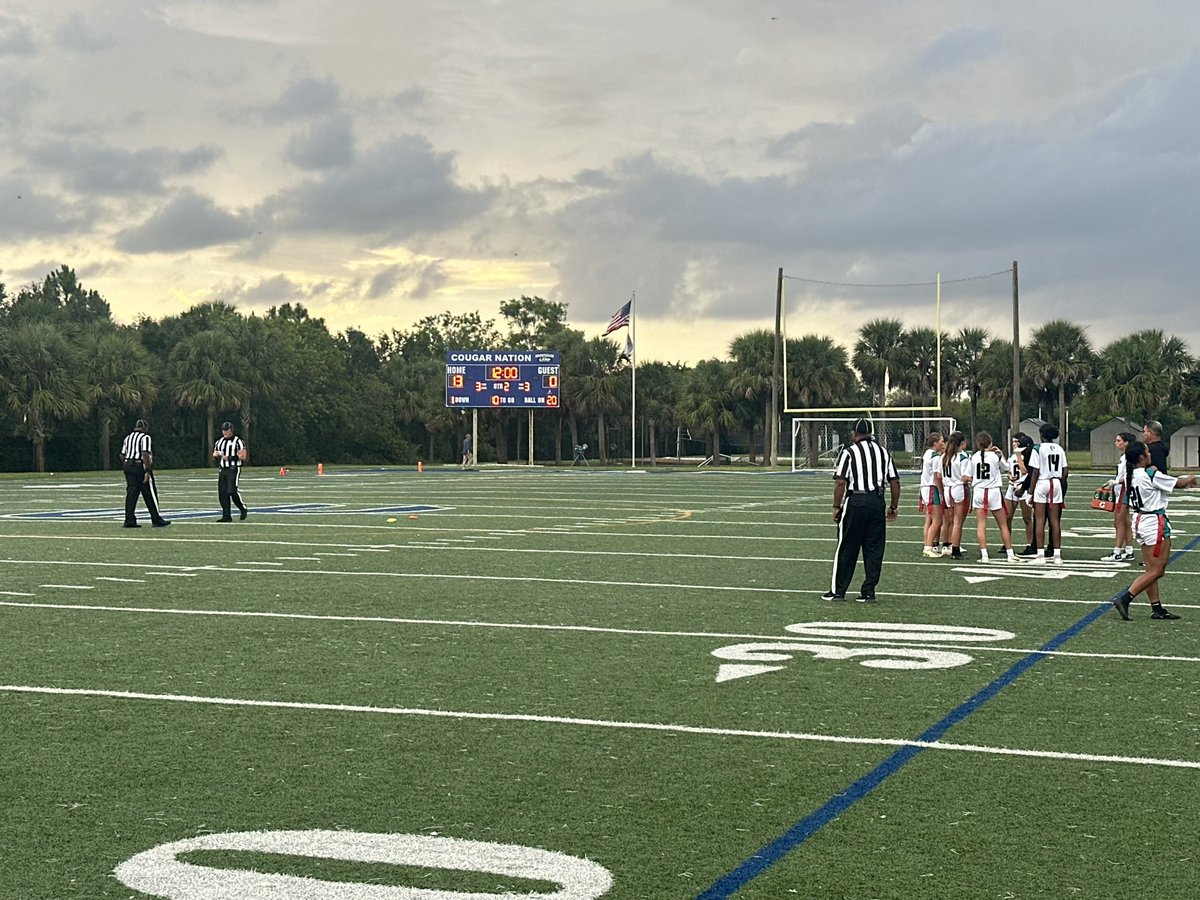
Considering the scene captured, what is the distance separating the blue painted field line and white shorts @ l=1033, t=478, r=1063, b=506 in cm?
780

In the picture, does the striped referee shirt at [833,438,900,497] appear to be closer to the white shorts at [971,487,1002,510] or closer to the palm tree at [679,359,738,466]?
the white shorts at [971,487,1002,510]

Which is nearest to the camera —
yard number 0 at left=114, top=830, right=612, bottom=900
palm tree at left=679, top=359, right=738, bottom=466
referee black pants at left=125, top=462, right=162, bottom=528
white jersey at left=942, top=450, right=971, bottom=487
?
yard number 0 at left=114, top=830, right=612, bottom=900

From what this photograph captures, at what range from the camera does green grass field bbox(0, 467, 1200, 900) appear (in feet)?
16.4

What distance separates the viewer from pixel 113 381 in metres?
65.5

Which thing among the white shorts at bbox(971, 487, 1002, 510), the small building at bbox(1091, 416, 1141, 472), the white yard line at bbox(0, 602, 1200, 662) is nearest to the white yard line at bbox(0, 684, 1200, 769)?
the white yard line at bbox(0, 602, 1200, 662)

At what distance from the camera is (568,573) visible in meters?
15.0

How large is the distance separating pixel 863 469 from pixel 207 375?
61.8m

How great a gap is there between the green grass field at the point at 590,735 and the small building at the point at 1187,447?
188 feet

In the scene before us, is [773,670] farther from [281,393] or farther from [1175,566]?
[281,393]

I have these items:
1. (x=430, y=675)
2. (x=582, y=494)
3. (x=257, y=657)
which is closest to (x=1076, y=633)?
(x=430, y=675)

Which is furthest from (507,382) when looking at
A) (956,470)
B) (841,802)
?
(841,802)

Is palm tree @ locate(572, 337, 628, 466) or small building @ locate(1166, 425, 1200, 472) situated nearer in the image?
small building @ locate(1166, 425, 1200, 472)

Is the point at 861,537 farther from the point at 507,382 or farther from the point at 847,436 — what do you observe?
the point at 847,436

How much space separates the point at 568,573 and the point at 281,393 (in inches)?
2543
